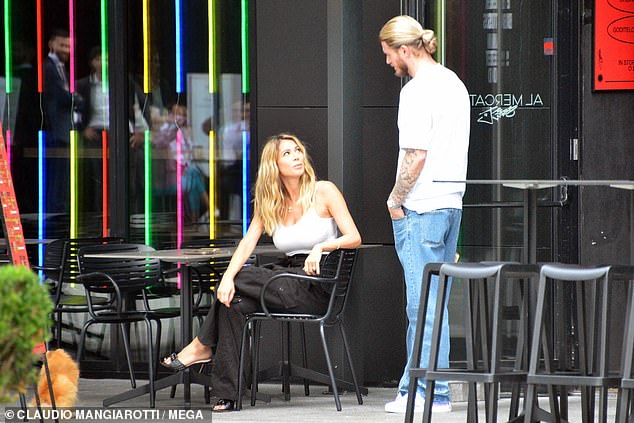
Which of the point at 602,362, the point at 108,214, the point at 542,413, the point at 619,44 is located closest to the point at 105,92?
the point at 108,214

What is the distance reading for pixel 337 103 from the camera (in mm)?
6828

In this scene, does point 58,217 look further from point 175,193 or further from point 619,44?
point 619,44

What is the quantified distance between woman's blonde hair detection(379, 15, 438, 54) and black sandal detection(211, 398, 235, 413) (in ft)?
6.49

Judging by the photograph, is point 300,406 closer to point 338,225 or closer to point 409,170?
point 338,225

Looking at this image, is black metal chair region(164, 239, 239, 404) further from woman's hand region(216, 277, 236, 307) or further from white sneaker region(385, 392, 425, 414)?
white sneaker region(385, 392, 425, 414)

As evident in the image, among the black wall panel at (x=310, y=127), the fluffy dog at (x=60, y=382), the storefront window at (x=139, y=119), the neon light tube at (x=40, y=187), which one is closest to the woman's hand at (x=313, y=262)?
the black wall panel at (x=310, y=127)

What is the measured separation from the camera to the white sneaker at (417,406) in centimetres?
602

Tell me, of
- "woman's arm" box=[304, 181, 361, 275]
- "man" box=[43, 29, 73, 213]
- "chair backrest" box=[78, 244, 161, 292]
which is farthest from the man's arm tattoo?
"man" box=[43, 29, 73, 213]

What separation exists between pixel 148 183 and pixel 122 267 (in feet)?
3.78

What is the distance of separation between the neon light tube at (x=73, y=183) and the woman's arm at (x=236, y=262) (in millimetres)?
1843

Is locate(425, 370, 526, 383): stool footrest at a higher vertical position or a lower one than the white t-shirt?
lower

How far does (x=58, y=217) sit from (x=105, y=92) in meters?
0.87

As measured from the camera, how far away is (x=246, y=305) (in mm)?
6316

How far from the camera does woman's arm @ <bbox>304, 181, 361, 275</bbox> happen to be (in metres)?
6.24
